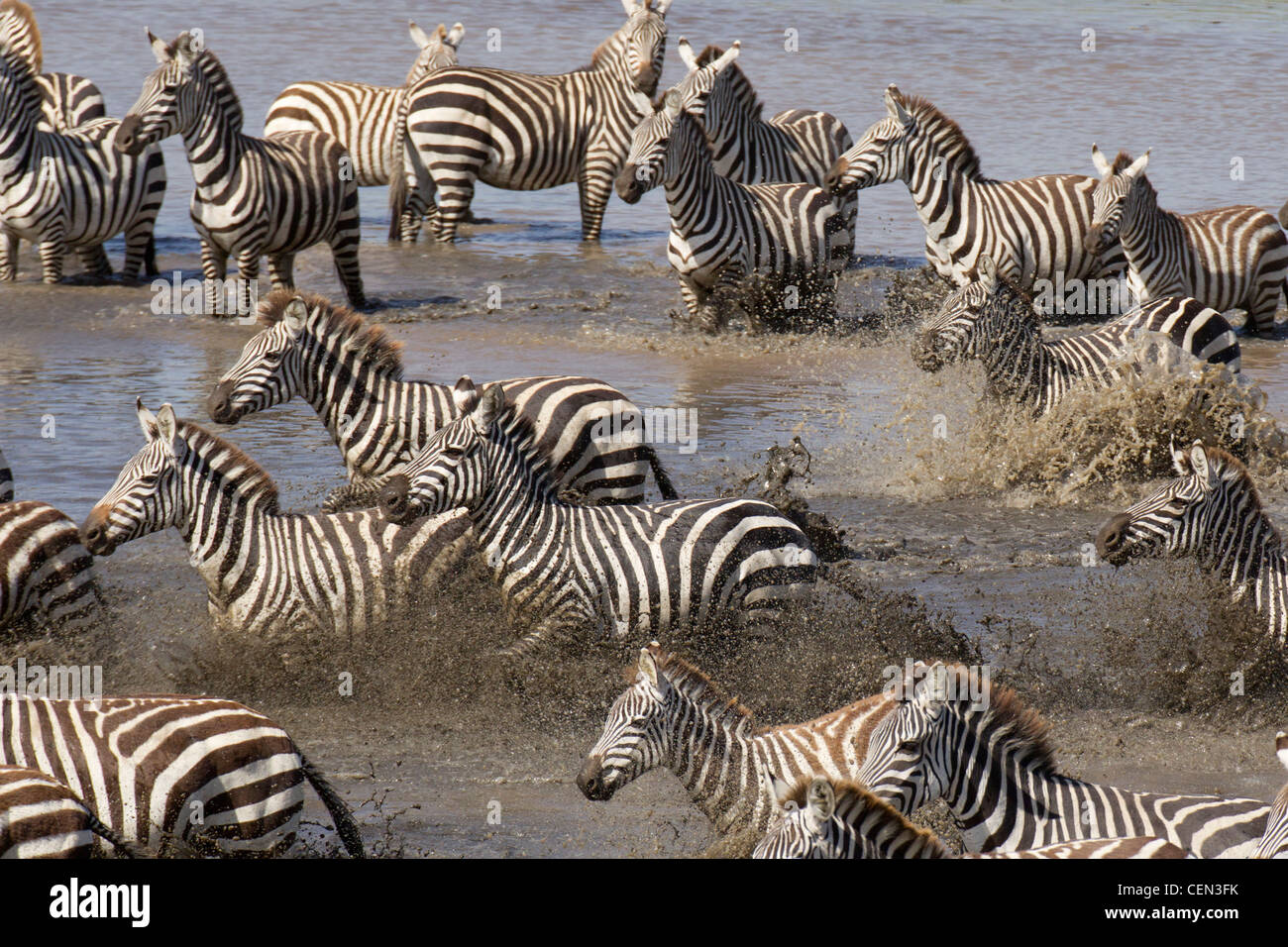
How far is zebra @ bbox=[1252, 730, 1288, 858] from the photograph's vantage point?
14.5ft

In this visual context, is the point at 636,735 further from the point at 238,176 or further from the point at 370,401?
the point at 238,176

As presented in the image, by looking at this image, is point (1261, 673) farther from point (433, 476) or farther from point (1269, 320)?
point (1269, 320)

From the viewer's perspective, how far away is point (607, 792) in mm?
5344

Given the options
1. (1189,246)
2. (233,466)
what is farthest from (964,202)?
(233,466)

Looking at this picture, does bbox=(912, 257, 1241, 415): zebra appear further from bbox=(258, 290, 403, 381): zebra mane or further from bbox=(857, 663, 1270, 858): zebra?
bbox=(857, 663, 1270, 858): zebra

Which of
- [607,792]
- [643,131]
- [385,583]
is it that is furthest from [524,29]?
[607,792]

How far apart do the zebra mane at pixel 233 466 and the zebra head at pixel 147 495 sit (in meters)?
0.07

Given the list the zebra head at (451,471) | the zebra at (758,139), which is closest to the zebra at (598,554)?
the zebra head at (451,471)

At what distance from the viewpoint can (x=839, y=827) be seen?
13.7 ft

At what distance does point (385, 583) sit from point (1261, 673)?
3672mm

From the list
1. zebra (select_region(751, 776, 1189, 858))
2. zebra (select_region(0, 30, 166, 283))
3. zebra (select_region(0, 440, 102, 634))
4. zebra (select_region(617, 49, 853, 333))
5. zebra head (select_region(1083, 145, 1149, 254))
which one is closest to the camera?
zebra (select_region(751, 776, 1189, 858))

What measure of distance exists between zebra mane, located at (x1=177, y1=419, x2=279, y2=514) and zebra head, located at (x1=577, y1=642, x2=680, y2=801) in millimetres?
2456

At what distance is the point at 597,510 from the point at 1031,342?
13.1 feet

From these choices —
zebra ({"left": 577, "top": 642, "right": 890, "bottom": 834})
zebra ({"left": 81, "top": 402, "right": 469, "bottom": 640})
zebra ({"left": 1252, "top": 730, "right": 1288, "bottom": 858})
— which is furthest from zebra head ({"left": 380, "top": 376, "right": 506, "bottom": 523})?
zebra ({"left": 1252, "top": 730, "right": 1288, "bottom": 858})
